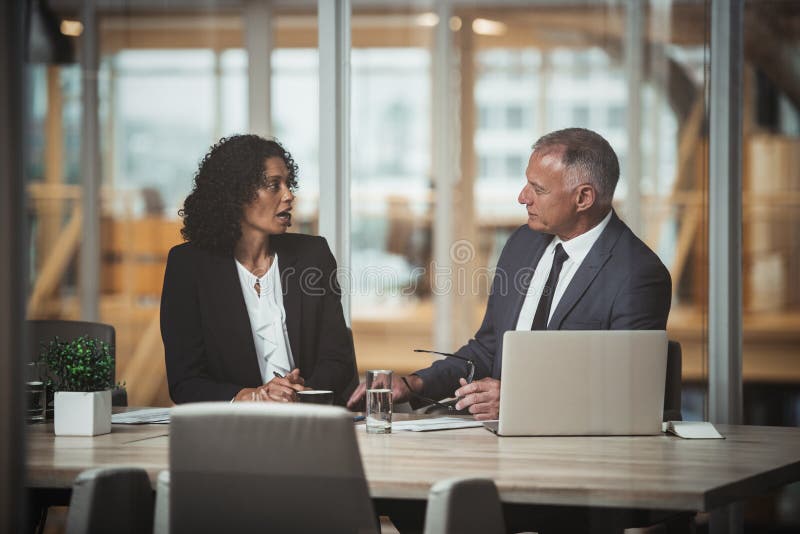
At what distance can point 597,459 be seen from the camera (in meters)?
2.24

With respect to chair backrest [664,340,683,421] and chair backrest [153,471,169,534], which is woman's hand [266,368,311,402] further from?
chair backrest [664,340,683,421]

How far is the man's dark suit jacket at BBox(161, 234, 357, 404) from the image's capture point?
3.26 m

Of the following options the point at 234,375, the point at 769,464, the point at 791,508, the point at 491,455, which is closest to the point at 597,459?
the point at 491,455

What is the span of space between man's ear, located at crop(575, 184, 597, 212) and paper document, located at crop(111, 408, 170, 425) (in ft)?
4.83

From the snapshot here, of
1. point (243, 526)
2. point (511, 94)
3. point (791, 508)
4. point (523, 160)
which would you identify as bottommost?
point (791, 508)

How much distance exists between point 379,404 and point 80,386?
79 cm

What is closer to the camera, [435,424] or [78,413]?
[78,413]

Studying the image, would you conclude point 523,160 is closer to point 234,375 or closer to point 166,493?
point 234,375

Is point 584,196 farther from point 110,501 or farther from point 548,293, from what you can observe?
point 110,501

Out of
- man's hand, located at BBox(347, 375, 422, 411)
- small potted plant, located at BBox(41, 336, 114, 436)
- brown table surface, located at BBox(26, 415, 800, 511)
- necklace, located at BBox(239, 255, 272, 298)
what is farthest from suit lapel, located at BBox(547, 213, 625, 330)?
small potted plant, located at BBox(41, 336, 114, 436)

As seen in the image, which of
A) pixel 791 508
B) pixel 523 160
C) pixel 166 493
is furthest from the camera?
pixel 791 508

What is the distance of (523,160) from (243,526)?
2001mm

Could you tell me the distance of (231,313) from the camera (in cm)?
328

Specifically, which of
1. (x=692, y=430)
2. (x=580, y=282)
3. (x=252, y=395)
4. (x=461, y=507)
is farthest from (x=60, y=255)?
(x=692, y=430)
